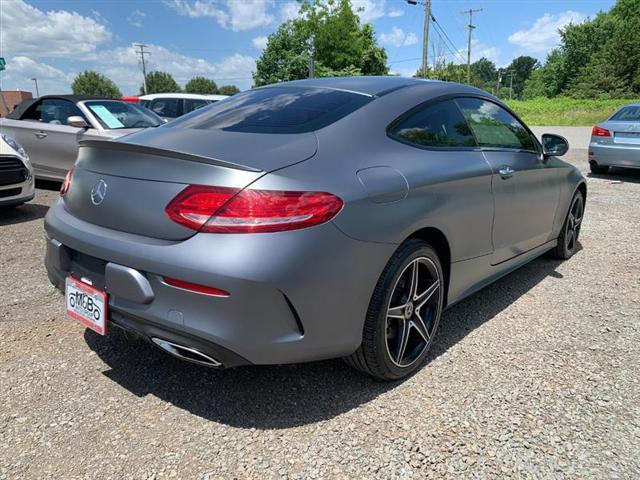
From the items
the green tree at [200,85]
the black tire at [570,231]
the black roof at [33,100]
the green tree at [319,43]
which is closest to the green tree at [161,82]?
the green tree at [200,85]

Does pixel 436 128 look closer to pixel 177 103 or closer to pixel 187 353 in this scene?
pixel 187 353

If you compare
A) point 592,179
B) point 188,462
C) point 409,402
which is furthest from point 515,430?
point 592,179

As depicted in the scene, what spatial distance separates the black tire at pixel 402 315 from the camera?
2.16m

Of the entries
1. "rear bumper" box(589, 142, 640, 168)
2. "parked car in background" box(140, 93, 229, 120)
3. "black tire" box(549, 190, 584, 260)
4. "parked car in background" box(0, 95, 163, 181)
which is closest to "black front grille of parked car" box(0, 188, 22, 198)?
"parked car in background" box(0, 95, 163, 181)

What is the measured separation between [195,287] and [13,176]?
187 inches

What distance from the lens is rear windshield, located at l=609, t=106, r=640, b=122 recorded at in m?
8.91

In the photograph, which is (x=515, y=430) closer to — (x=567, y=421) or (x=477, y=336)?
(x=567, y=421)

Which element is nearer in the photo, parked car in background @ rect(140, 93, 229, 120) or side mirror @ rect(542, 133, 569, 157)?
side mirror @ rect(542, 133, 569, 157)

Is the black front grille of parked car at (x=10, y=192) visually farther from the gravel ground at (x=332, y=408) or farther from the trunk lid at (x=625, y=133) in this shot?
the trunk lid at (x=625, y=133)

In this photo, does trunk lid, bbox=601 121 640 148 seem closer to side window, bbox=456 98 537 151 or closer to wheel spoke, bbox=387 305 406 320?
side window, bbox=456 98 537 151

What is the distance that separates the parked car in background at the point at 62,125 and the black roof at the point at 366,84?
15.9ft

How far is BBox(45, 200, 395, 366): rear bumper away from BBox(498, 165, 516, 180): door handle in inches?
55.1

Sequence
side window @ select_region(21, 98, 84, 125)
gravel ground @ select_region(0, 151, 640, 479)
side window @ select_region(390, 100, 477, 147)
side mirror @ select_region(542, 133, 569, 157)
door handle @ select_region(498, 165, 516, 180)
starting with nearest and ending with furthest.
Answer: gravel ground @ select_region(0, 151, 640, 479) → side window @ select_region(390, 100, 477, 147) → door handle @ select_region(498, 165, 516, 180) → side mirror @ select_region(542, 133, 569, 157) → side window @ select_region(21, 98, 84, 125)

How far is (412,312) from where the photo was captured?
2.43 m
